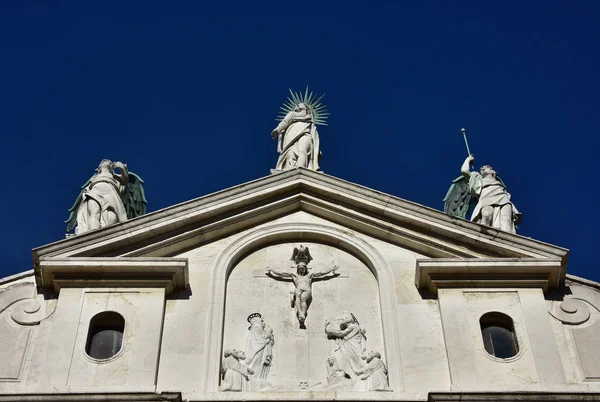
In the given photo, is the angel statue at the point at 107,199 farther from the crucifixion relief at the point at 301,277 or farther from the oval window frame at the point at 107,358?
the crucifixion relief at the point at 301,277

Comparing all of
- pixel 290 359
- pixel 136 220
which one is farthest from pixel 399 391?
pixel 136 220

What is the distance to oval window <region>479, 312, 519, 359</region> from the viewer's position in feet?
61.3

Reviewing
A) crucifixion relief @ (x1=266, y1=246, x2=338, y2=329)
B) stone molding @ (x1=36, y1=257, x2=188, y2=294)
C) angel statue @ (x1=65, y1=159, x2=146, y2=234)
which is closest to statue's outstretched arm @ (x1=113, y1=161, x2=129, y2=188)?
angel statue @ (x1=65, y1=159, x2=146, y2=234)

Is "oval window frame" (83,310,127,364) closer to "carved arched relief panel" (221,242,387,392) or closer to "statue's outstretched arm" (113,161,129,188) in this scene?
"carved arched relief panel" (221,242,387,392)

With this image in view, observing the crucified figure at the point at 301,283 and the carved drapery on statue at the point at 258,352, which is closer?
the carved drapery on statue at the point at 258,352

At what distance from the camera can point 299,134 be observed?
2308cm

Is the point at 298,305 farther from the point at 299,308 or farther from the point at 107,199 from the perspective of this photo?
the point at 107,199

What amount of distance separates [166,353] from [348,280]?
327 centimetres

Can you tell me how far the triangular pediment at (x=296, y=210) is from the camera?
64.7 ft

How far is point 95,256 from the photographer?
19656 millimetres

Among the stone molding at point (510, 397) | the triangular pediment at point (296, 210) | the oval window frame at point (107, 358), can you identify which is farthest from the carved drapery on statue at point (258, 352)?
the stone molding at point (510, 397)

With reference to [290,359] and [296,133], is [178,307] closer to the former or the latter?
[290,359]

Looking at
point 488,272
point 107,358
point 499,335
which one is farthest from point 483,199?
point 107,358

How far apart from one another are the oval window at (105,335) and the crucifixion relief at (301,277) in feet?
8.56
